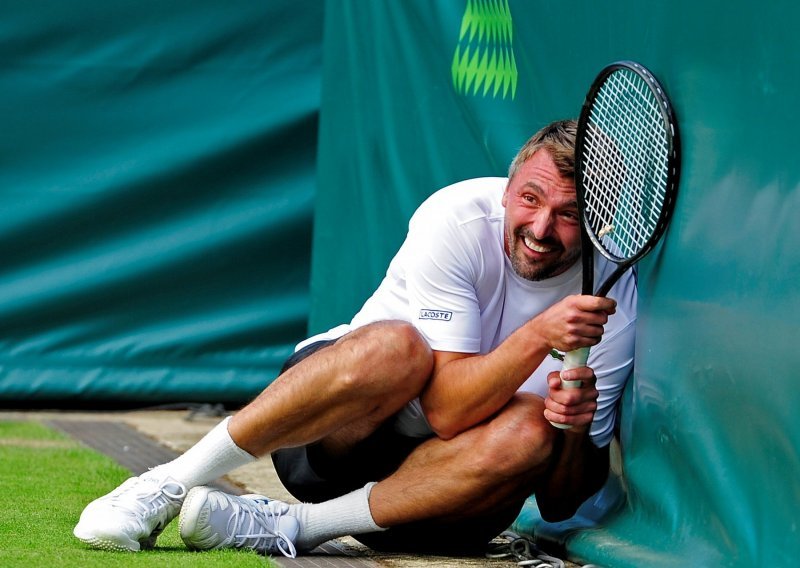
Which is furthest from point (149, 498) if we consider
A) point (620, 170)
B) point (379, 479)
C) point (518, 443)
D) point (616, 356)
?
point (620, 170)

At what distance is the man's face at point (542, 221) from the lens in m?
2.80

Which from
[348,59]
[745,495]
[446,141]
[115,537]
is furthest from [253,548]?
[348,59]

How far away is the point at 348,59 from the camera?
4.86 metres

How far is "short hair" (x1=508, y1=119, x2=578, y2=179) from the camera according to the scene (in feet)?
9.24

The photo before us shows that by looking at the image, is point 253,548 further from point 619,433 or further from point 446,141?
point 446,141

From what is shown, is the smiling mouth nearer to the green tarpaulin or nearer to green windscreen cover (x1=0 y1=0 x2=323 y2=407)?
the green tarpaulin

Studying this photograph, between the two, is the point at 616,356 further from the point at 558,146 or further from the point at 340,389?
the point at 340,389

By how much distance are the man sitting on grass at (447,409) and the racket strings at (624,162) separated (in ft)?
0.28

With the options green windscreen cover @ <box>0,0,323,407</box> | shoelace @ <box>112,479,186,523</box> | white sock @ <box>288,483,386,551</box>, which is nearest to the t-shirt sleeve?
white sock @ <box>288,483,386,551</box>

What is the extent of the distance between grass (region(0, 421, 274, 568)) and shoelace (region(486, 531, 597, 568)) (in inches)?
20.3

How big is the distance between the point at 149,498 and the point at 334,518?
389 mm

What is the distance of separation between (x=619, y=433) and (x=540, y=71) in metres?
0.90

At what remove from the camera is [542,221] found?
9.14 feet

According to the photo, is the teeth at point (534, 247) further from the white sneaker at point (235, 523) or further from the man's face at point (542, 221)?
the white sneaker at point (235, 523)
